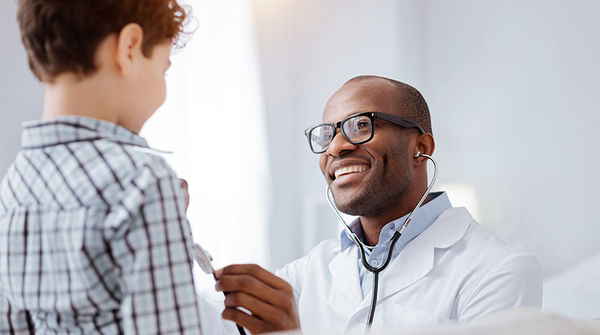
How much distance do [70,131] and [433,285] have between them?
35.4 inches

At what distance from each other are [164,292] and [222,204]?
2174 mm

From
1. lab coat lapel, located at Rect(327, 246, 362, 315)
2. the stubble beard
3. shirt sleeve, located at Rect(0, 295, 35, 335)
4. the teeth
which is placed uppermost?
the teeth

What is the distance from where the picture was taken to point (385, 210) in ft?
4.99

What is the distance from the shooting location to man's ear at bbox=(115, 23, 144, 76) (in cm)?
71

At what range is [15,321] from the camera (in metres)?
0.74

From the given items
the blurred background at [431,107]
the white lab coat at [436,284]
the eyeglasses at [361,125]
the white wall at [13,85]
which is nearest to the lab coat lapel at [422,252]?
the white lab coat at [436,284]

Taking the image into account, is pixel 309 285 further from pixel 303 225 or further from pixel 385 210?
pixel 303 225

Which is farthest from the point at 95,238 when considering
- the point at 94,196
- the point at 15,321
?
the point at 15,321

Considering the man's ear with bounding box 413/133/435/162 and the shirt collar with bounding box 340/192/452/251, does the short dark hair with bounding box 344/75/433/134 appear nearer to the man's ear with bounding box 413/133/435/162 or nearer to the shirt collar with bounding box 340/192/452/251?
the man's ear with bounding box 413/133/435/162

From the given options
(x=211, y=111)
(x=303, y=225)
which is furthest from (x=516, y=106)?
(x=211, y=111)

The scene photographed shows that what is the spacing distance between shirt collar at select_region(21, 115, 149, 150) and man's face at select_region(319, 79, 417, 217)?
Answer: 82 centimetres

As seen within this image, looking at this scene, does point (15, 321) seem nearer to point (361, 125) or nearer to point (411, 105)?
point (361, 125)

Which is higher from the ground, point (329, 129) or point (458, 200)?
point (329, 129)

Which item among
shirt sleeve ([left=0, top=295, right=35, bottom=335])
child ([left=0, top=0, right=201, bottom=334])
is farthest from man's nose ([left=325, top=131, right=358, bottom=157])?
shirt sleeve ([left=0, top=295, right=35, bottom=335])
